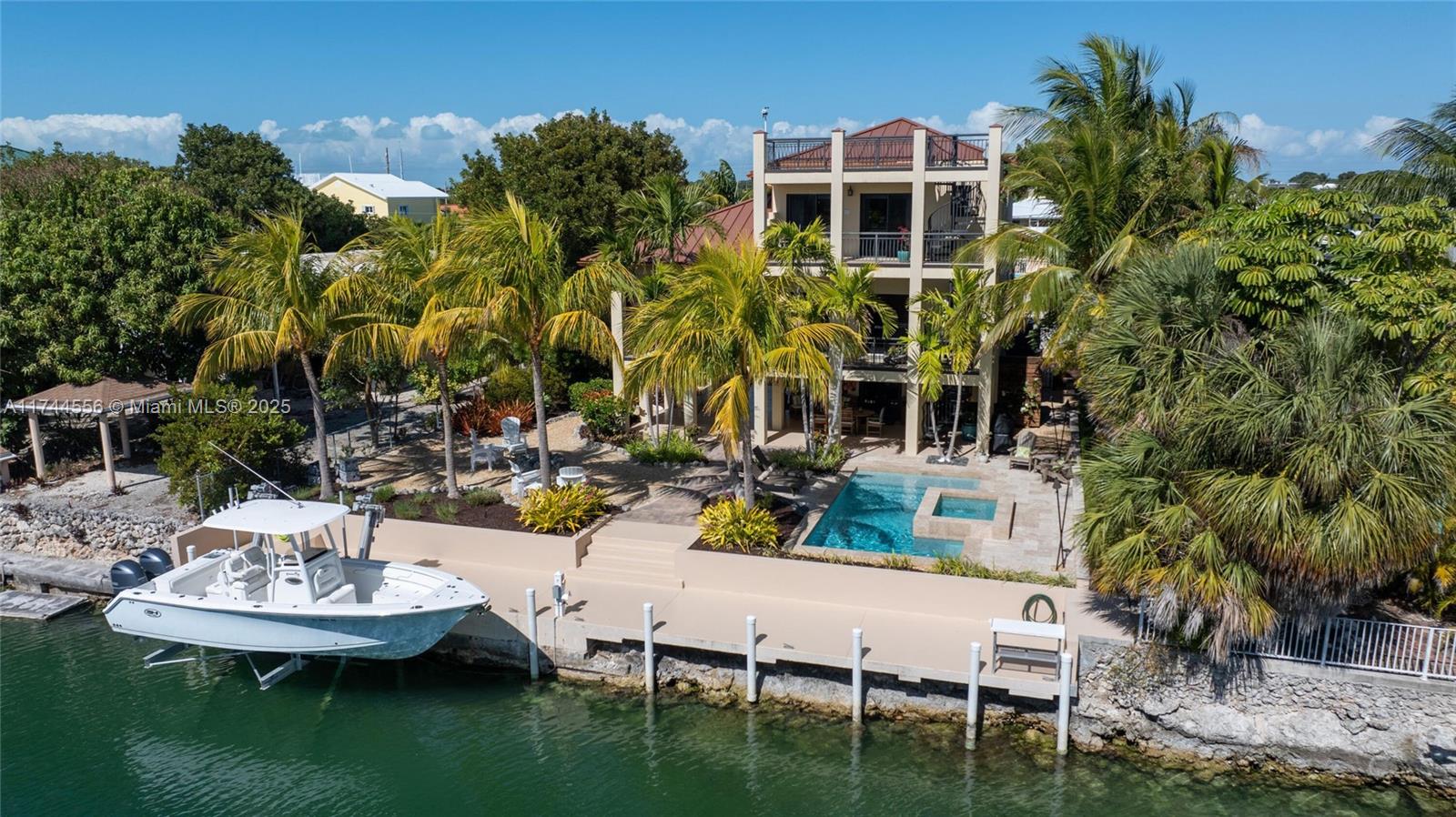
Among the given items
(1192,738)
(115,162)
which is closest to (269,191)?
(115,162)

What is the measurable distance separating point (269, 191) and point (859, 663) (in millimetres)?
47620

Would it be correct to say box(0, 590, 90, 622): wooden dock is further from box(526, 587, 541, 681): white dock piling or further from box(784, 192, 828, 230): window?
box(784, 192, 828, 230): window

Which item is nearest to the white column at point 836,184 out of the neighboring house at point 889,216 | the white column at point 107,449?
the neighboring house at point 889,216

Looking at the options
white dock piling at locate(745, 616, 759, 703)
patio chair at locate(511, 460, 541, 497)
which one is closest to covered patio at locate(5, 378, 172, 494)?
patio chair at locate(511, 460, 541, 497)

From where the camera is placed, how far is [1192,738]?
1358 cm

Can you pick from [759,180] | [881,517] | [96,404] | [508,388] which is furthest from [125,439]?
[881,517]

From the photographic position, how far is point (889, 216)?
89.0ft

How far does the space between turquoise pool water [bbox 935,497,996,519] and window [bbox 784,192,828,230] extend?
9.82 m

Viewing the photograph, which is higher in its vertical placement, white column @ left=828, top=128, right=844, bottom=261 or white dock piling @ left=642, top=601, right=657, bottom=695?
white column @ left=828, top=128, right=844, bottom=261

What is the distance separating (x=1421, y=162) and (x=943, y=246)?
10.5m

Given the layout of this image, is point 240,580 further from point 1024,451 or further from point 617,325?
point 1024,451

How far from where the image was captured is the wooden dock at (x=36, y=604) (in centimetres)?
1941

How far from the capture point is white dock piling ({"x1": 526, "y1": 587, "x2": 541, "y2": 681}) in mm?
15914

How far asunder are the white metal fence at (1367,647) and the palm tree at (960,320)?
1091cm
